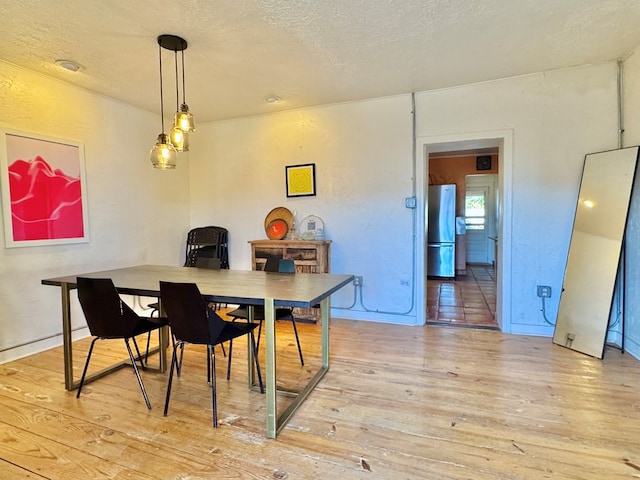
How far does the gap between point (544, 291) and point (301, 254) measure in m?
2.56

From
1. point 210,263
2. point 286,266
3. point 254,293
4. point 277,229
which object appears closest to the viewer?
point 254,293

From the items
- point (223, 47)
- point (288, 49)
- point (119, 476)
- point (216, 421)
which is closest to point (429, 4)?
point (288, 49)

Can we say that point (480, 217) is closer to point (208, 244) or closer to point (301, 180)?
point (301, 180)

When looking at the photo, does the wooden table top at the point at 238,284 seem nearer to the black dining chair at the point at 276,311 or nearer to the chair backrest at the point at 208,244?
the black dining chair at the point at 276,311

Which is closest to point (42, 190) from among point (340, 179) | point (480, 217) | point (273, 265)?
point (273, 265)

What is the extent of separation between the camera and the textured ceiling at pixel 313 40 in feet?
7.56

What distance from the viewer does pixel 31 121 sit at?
3.23 metres

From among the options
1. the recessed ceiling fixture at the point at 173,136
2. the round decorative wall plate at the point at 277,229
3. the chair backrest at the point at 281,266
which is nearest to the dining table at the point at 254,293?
the chair backrest at the point at 281,266

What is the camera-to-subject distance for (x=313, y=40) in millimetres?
2709

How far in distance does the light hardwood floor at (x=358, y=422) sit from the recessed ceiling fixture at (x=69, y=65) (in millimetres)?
2572

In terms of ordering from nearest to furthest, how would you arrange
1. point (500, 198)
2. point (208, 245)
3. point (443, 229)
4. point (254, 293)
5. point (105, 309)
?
1. point (254, 293)
2. point (105, 309)
3. point (500, 198)
4. point (208, 245)
5. point (443, 229)

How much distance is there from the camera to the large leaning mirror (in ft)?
9.92

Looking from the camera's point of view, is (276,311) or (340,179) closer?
(276,311)

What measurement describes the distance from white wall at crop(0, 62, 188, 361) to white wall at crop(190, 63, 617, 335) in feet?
2.17
